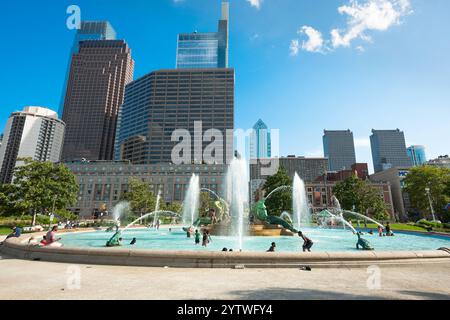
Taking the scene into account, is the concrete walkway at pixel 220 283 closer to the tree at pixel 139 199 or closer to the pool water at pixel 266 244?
the pool water at pixel 266 244

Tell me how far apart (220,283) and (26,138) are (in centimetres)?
23367

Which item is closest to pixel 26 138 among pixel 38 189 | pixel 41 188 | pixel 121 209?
pixel 121 209

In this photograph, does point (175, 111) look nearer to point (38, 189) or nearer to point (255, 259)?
point (38, 189)

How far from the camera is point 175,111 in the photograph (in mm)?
157500

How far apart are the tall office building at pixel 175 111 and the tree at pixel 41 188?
105 metres

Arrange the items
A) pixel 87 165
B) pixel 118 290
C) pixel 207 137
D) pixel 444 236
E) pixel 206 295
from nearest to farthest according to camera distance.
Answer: pixel 206 295
pixel 118 290
pixel 444 236
pixel 87 165
pixel 207 137

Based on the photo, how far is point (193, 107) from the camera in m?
158

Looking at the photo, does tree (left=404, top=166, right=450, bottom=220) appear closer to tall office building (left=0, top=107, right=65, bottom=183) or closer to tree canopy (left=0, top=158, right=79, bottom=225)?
tree canopy (left=0, top=158, right=79, bottom=225)

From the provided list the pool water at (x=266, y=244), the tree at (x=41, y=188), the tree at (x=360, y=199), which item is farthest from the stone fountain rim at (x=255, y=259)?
the tree at (x=360, y=199)

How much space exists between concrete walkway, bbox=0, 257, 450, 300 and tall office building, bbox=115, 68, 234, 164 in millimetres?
136384
